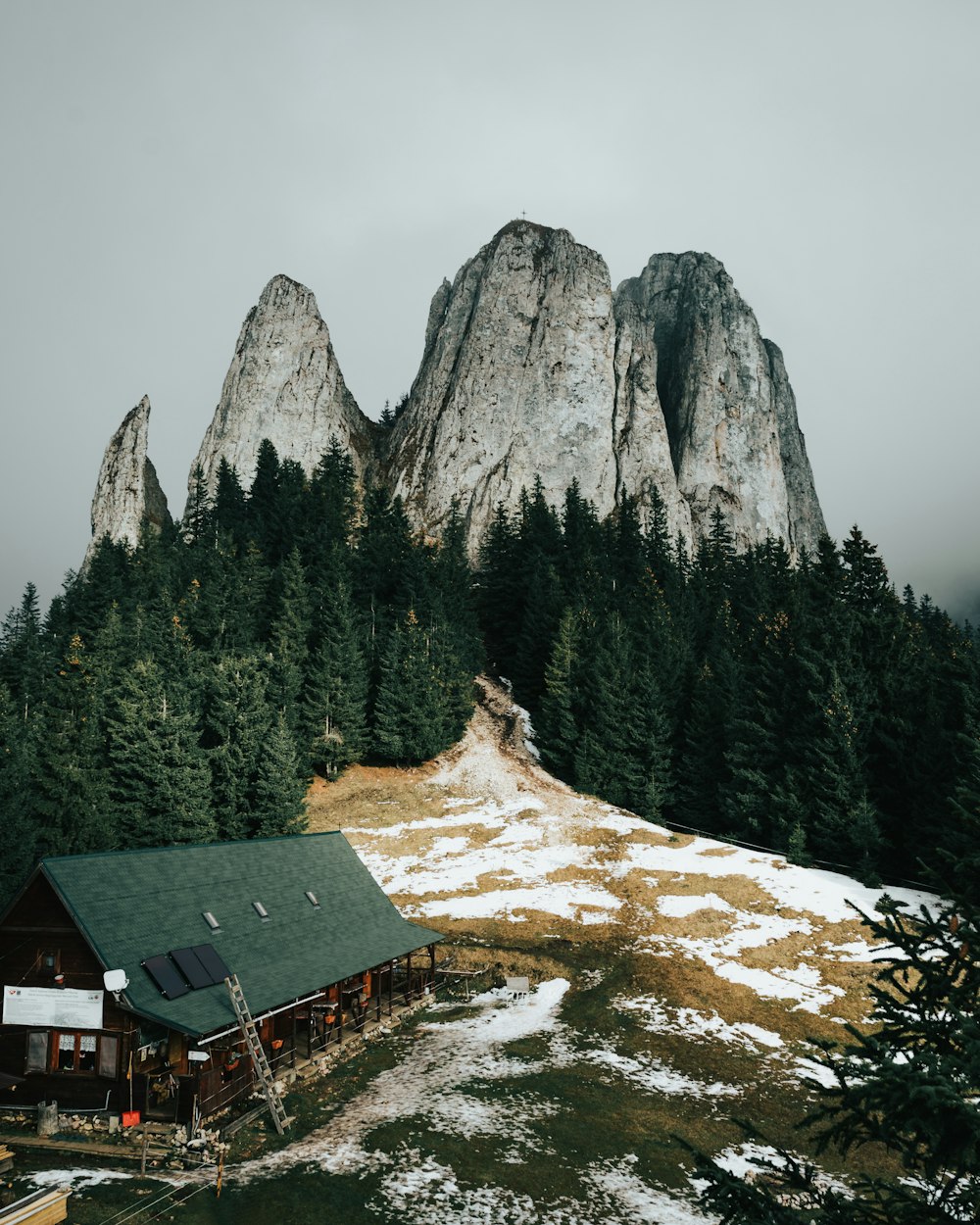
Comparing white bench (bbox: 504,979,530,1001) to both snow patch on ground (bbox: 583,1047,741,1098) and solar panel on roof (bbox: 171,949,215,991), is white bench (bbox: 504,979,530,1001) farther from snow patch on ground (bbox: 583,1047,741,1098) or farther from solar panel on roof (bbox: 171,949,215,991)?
solar panel on roof (bbox: 171,949,215,991)

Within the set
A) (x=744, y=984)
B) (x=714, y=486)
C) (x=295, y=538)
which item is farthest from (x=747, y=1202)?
(x=714, y=486)

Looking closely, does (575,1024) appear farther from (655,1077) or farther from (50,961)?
(50,961)

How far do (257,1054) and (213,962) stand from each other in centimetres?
272

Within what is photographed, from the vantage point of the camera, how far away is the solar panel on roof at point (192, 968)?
65.7 feet

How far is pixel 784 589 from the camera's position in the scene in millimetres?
73188

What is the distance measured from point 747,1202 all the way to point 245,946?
18980 mm

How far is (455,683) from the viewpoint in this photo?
66.2 metres

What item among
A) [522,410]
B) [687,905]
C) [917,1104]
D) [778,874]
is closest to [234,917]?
[917,1104]

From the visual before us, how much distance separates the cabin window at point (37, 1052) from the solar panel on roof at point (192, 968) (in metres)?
3.65

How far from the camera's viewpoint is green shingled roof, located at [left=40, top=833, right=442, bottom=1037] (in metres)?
19.5

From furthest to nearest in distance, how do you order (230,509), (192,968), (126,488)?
(126,488), (230,509), (192,968)

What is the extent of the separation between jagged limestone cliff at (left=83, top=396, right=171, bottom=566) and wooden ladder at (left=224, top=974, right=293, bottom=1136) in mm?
105682

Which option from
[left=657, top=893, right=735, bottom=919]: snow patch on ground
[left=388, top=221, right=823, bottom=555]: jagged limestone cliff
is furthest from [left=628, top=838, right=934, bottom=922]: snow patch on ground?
[left=388, top=221, right=823, bottom=555]: jagged limestone cliff

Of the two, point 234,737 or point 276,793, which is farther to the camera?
point 234,737
